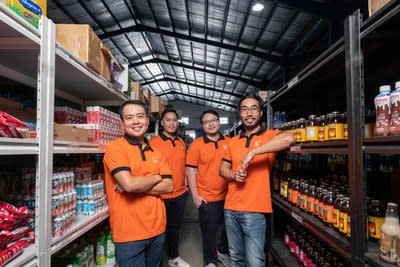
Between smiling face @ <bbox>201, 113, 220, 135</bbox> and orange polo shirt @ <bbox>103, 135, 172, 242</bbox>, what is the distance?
4.34 ft

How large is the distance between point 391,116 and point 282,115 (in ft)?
6.87

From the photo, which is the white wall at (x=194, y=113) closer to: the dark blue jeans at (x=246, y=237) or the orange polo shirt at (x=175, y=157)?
the orange polo shirt at (x=175, y=157)

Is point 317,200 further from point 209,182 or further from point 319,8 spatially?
point 319,8

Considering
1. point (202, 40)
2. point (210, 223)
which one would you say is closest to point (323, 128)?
point (210, 223)

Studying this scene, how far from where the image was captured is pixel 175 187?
3227mm

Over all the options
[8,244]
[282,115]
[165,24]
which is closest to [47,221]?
[8,244]

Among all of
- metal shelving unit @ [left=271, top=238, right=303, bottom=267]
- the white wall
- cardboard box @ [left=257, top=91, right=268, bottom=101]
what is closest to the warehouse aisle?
metal shelving unit @ [left=271, top=238, right=303, bottom=267]

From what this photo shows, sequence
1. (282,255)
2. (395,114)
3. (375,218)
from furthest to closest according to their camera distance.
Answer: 1. (282,255)
2. (375,218)
3. (395,114)

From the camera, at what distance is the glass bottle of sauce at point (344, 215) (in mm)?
1571

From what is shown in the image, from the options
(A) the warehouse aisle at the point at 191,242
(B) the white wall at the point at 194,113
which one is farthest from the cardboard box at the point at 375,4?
(B) the white wall at the point at 194,113

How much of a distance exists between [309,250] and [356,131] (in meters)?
1.51

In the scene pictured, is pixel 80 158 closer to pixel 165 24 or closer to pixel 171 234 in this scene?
pixel 171 234

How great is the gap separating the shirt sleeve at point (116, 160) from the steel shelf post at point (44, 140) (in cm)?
44

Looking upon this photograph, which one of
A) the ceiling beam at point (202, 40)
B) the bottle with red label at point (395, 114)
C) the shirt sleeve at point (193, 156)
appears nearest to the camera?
the bottle with red label at point (395, 114)
